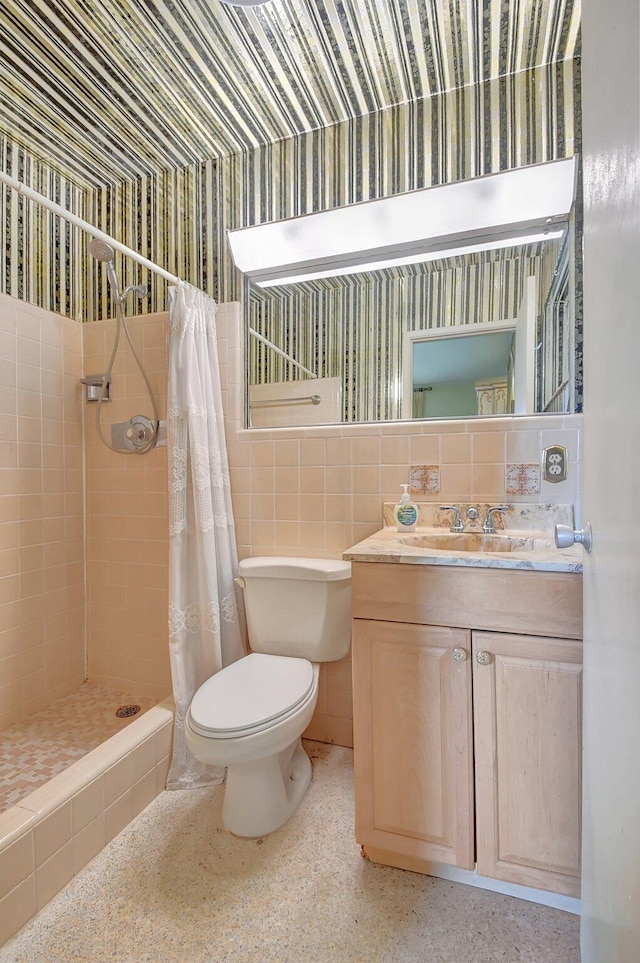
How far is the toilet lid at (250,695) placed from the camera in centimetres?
119

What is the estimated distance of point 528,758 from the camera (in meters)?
1.04

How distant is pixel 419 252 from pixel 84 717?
230cm

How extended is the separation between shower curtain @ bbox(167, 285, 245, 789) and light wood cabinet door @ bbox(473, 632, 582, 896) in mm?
957

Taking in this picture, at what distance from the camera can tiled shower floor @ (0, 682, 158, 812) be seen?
1.44 m

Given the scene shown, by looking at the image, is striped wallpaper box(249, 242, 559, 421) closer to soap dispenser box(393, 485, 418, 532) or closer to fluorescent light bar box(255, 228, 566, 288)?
fluorescent light bar box(255, 228, 566, 288)

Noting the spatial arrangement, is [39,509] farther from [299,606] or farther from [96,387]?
[299,606]

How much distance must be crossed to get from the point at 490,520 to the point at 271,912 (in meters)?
1.25

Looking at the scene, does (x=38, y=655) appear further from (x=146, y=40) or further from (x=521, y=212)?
(x=521, y=212)

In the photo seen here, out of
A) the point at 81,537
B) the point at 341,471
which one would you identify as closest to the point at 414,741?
the point at 341,471

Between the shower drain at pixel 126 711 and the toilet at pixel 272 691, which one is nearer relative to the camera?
the toilet at pixel 272 691

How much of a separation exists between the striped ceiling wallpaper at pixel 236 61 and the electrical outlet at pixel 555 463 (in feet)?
4.33

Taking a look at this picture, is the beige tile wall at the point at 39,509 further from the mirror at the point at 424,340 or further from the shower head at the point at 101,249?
the mirror at the point at 424,340

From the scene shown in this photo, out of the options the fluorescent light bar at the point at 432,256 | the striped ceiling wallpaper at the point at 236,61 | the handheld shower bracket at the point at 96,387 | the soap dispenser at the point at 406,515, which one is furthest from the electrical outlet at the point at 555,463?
the handheld shower bracket at the point at 96,387

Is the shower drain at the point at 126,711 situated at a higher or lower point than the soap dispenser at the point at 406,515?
lower
